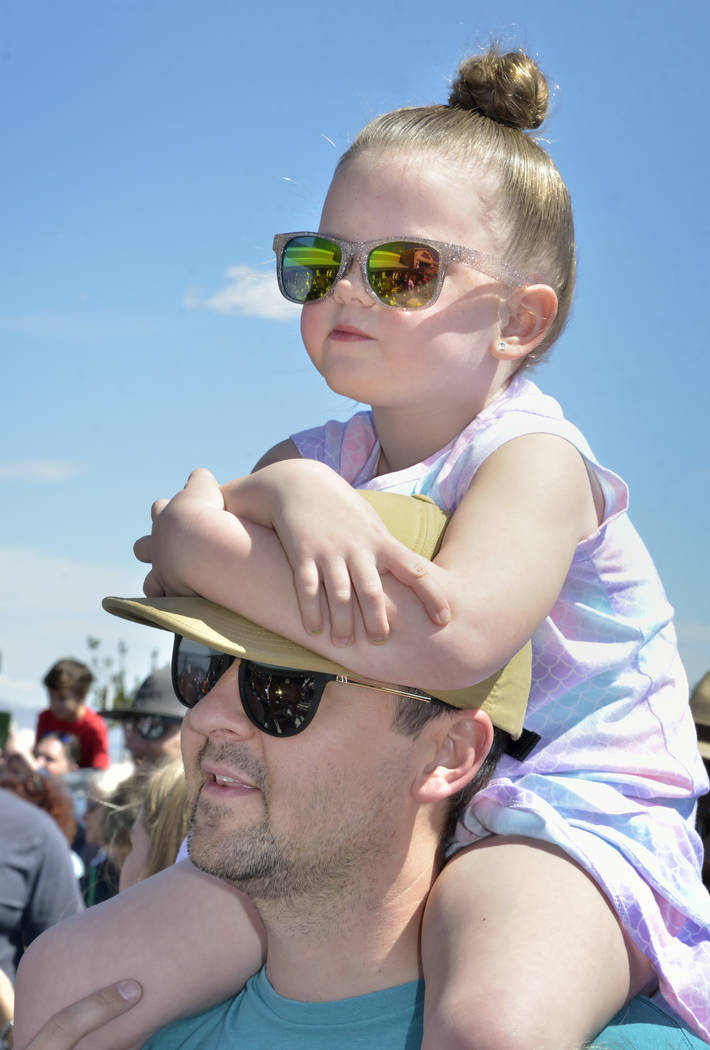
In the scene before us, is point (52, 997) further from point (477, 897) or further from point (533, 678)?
point (533, 678)

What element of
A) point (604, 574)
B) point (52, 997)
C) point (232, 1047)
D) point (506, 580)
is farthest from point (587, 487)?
point (52, 997)

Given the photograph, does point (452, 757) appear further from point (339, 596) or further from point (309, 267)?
point (309, 267)

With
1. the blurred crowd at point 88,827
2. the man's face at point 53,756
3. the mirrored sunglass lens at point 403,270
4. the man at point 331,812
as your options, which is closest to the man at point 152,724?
the blurred crowd at point 88,827

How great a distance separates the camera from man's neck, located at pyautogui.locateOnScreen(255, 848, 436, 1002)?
2.27 meters

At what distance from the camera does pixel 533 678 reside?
2346 mm

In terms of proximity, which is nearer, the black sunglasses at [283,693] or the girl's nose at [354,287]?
the black sunglasses at [283,693]

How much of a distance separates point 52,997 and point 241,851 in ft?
2.21

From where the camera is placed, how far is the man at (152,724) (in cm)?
673

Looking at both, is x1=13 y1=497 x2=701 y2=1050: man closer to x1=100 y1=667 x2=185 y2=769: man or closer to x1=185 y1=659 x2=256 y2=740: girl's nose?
x1=185 y1=659 x2=256 y2=740: girl's nose

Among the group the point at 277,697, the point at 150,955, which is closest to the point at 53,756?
the point at 150,955

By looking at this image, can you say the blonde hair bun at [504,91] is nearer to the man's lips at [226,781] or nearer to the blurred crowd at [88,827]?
the man's lips at [226,781]

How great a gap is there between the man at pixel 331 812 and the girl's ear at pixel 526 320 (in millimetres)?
664

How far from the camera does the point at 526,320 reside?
2498 millimetres

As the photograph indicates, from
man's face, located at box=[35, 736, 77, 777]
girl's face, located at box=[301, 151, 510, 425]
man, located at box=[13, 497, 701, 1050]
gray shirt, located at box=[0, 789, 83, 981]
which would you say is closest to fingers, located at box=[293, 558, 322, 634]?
man, located at box=[13, 497, 701, 1050]
